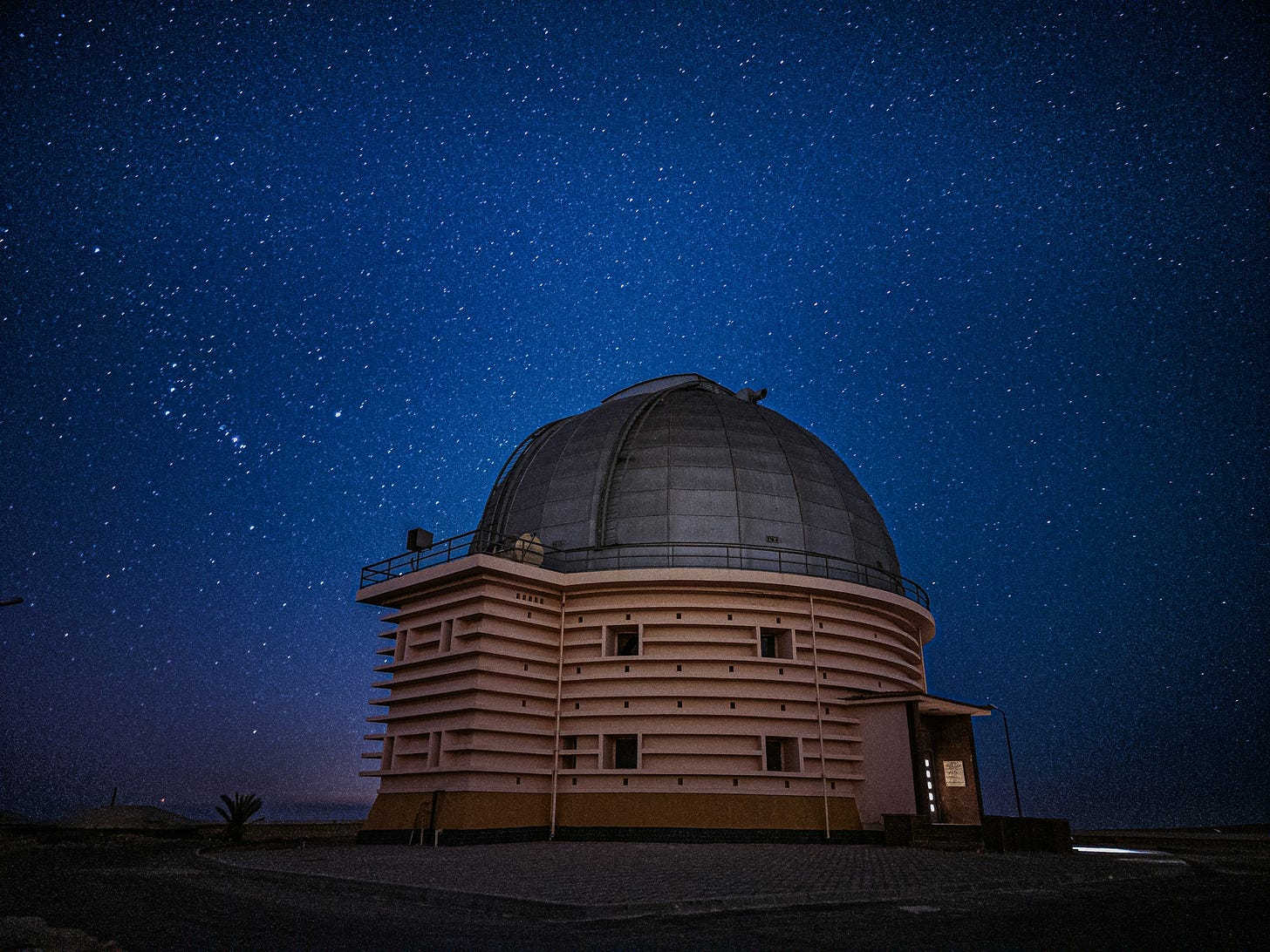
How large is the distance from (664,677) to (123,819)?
2098 cm

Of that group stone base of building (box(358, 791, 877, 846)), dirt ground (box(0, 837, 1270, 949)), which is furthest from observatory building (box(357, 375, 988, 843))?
dirt ground (box(0, 837, 1270, 949))

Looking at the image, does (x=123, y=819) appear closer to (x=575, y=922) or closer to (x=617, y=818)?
(x=617, y=818)

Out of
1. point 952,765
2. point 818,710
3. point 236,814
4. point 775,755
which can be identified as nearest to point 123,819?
point 236,814

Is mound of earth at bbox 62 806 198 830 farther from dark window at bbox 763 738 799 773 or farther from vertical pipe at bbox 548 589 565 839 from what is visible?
dark window at bbox 763 738 799 773

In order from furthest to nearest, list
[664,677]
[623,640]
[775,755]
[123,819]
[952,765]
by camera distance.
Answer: [123,819] → [952,765] → [623,640] → [775,755] → [664,677]

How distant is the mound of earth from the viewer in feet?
90.8

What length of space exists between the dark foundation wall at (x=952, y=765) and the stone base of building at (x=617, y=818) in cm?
452

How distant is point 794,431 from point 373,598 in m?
15.9

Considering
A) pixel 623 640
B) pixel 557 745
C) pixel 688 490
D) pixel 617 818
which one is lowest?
pixel 617 818

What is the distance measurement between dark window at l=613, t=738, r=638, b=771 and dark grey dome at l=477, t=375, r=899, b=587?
518 cm

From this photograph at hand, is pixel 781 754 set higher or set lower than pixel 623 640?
lower

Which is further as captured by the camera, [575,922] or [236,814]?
[236,814]

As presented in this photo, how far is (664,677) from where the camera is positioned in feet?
72.1

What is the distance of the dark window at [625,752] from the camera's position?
2228 centimetres
